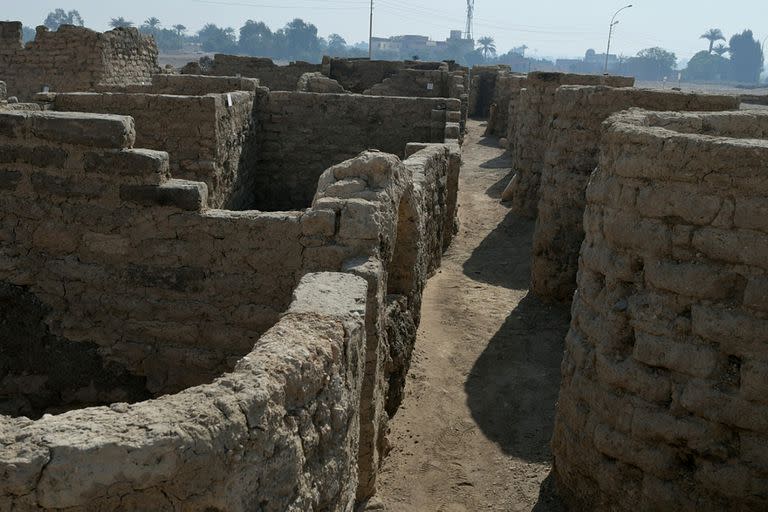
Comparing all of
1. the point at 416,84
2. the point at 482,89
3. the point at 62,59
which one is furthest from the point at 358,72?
the point at 482,89

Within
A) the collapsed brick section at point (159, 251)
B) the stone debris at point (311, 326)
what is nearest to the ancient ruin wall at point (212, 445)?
the stone debris at point (311, 326)

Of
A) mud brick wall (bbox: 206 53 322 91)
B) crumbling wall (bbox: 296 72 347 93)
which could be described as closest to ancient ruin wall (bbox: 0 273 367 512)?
crumbling wall (bbox: 296 72 347 93)

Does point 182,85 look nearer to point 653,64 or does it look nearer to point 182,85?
point 182,85

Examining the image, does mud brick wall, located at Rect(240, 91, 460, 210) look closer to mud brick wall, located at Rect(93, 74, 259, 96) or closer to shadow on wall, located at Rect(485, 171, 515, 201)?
mud brick wall, located at Rect(93, 74, 259, 96)

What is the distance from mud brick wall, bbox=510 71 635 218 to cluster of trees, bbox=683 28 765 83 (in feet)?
460

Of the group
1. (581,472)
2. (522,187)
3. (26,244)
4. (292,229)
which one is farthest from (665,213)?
(522,187)

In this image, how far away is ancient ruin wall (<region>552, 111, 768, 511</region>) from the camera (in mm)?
4141

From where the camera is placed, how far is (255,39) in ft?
513

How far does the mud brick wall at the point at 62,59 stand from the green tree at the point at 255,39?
14142 cm

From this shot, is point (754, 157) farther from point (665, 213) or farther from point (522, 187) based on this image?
point (522, 187)

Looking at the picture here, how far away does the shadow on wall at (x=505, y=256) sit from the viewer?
34.6ft

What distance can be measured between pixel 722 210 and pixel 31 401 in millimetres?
4629

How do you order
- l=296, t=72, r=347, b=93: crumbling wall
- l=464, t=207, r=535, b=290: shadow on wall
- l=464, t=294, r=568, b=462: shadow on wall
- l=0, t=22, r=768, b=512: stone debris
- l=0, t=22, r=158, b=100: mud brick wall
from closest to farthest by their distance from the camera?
l=0, t=22, r=768, b=512: stone debris
l=464, t=294, r=568, b=462: shadow on wall
l=464, t=207, r=535, b=290: shadow on wall
l=296, t=72, r=347, b=93: crumbling wall
l=0, t=22, r=158, b=100: mud brick wall

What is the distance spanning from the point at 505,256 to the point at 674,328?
23.6ft
